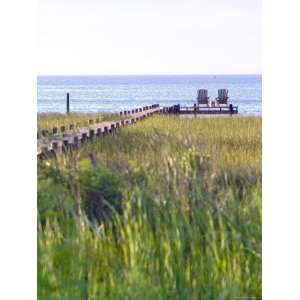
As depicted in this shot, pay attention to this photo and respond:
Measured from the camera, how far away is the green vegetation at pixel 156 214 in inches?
160

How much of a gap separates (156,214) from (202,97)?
558 millimetres

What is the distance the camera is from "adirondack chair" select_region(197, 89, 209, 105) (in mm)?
4156

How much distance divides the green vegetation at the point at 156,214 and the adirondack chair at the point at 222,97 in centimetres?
9

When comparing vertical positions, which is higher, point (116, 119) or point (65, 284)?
point (116, 119)

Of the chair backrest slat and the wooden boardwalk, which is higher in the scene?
the chair backrest slat

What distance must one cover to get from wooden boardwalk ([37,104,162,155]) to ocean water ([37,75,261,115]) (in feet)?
0.12
